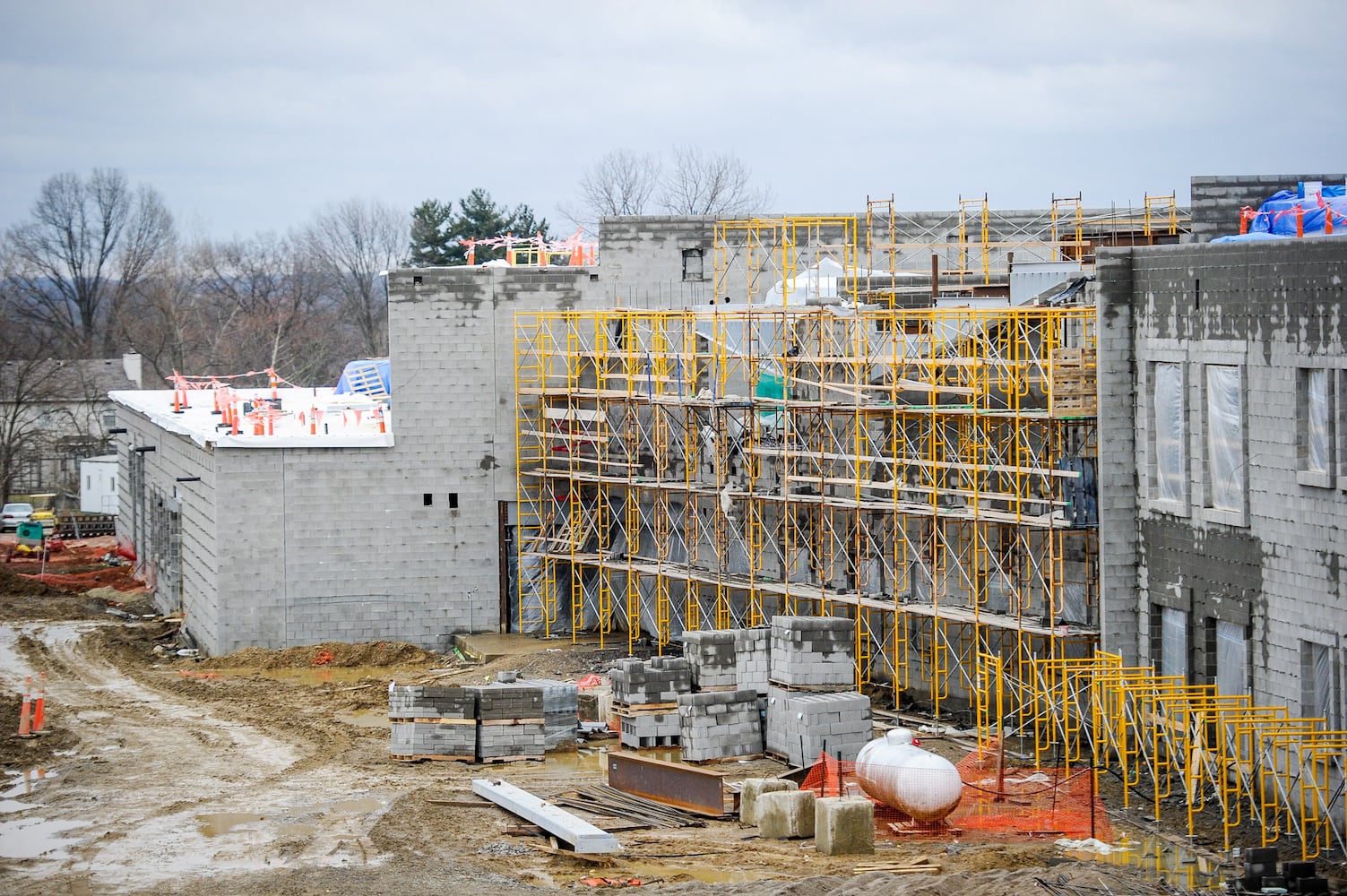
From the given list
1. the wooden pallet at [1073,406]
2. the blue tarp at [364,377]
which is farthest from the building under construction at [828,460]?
the blue tarp at [364,377]

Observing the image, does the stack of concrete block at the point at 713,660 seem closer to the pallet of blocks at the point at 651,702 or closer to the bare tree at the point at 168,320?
the pallet of blocks at the point at 651,702

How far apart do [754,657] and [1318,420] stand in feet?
30.4

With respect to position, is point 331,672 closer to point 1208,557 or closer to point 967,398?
point 967,398

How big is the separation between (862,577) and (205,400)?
878 inches

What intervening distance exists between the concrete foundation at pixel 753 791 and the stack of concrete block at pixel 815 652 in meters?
3.59

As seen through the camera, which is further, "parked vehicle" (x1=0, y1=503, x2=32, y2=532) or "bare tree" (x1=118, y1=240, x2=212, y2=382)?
"bare tree" (x1=118, y1=240, x2=212, y2=382)

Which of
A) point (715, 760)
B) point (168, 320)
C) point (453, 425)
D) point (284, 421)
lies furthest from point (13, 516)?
point (715, 760)

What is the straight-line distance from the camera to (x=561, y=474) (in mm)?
34188

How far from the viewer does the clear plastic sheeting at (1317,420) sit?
20000 millimetres

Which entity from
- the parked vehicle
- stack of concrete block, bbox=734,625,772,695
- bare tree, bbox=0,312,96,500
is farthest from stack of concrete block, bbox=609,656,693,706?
bare tree, bbox=0,312,96,500

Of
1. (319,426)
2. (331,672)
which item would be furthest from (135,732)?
(319,426)

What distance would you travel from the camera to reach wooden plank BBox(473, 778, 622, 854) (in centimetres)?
1988

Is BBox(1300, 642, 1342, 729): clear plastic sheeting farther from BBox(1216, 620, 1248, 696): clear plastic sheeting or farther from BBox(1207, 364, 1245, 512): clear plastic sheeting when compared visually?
BBox(1207, 364, 1245, 512): clear plastic sheeting

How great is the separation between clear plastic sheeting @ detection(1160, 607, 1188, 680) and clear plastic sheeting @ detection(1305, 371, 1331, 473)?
3199mm
